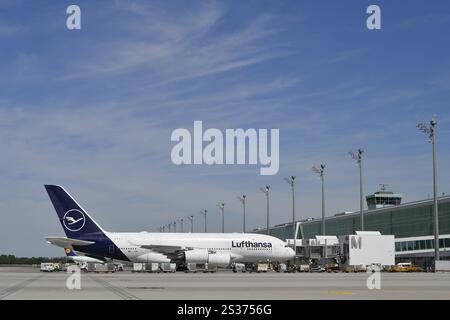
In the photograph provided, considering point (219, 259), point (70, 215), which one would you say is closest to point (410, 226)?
point (219, 259)

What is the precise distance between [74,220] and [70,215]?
0.83 metres

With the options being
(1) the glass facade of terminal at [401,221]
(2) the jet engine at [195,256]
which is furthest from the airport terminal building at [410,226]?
(2) the jet engine at [195,256]

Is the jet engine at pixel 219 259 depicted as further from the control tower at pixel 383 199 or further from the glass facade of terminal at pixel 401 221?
the control tower at pixel 383 199

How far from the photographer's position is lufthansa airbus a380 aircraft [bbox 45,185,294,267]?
8694 centimetres

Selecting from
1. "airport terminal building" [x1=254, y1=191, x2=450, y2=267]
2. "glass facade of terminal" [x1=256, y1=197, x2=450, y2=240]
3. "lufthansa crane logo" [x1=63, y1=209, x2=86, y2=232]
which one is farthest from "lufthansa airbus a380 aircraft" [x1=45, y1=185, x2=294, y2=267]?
"glass facade of terminal" [x1=256, y1=197, x2=450, y2=240]

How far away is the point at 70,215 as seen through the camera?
86.8 metres

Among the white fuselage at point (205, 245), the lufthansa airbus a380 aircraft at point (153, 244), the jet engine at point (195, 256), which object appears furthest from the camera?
the white fuselage at point (205, 245)

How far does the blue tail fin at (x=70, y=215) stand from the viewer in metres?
86.8

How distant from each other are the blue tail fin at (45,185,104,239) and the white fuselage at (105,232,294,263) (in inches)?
116

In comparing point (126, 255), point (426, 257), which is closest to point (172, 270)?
point (126, 255)

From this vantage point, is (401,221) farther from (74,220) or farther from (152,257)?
(74,220)

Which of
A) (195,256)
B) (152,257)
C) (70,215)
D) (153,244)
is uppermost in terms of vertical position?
(70,215)

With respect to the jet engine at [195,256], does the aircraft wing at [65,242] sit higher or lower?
higher

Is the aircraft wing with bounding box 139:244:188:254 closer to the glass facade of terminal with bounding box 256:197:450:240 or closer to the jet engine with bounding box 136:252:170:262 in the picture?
the jet engine with bounding box 136:252:170:262
